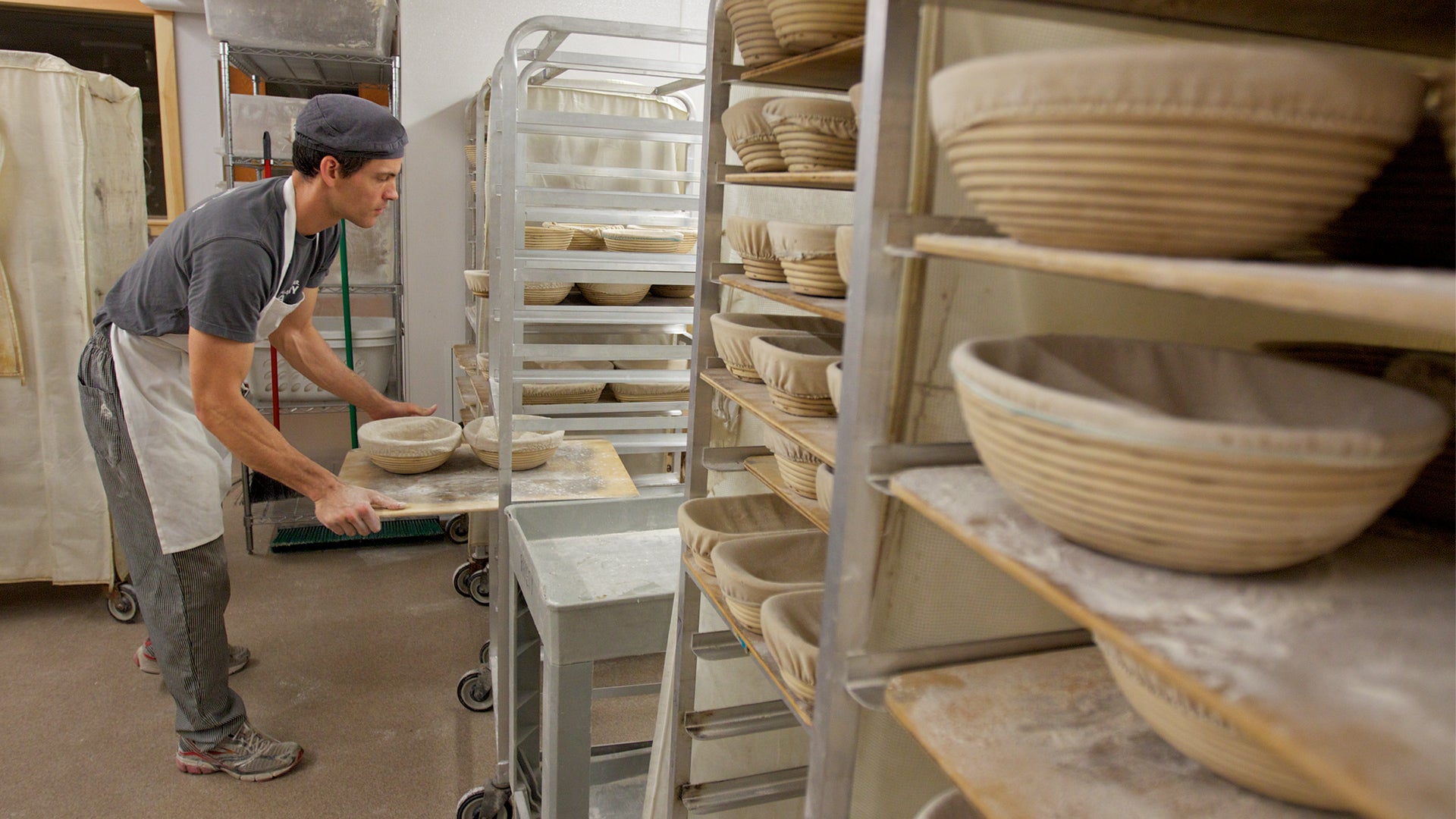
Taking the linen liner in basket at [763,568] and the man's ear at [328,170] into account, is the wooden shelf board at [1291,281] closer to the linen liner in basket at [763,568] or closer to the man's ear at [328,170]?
the linen liner in basket at [763,568]

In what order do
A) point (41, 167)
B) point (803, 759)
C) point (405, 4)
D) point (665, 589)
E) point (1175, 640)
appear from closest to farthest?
point (1175, 640) < point (803, 759) < point (665, 589) < point (41, 167) < point (405, 4)

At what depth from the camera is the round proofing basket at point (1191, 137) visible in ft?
1.75

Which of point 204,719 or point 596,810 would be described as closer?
point 596,810

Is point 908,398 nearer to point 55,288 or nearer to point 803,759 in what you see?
point 803,759

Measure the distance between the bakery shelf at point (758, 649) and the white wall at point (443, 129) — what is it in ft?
9.27

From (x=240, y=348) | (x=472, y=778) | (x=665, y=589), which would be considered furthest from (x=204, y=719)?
(x=665, y=589)

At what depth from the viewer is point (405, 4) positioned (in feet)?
11.8

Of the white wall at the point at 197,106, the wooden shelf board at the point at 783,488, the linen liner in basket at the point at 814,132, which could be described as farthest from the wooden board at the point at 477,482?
the white wall at the point at 197,106

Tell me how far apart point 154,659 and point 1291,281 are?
3.13 metres

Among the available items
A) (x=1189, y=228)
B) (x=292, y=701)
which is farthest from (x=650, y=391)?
(x=1189, y=228)

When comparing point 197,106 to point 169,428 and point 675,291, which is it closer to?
point 169,428

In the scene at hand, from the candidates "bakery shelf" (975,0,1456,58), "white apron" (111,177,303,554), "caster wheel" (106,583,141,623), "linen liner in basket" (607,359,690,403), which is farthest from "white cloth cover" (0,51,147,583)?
"bakery shelf" (975,0,1456,58)

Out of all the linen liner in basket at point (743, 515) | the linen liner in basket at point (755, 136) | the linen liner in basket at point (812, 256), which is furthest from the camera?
the linen liner in basket at point (743, 515)

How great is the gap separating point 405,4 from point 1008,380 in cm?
362
